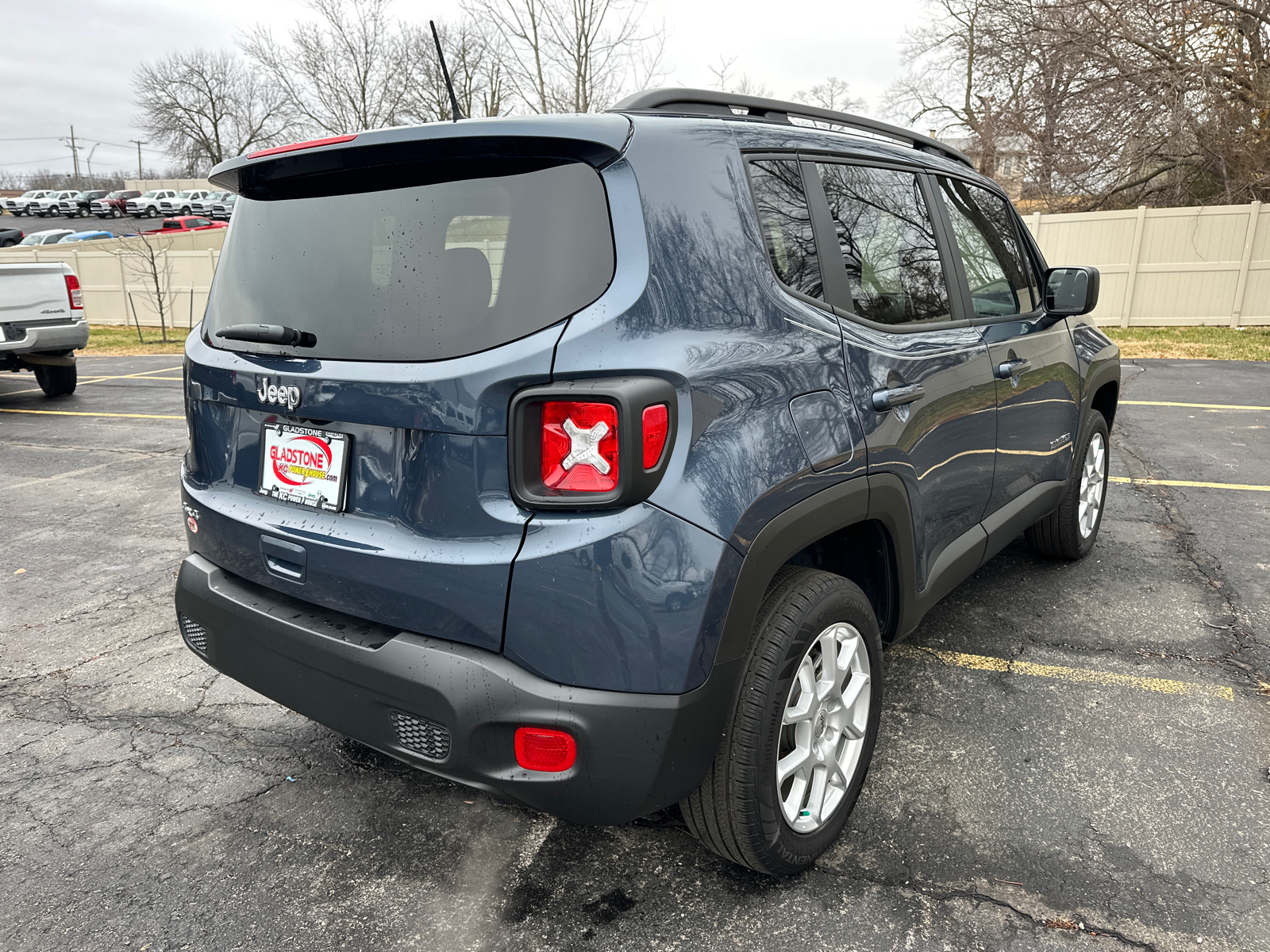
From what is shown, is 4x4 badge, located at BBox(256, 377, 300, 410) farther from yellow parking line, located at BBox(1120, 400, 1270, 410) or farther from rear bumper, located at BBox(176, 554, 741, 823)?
yellow parking line, located at BBox(1120, 400, 1270, 410)

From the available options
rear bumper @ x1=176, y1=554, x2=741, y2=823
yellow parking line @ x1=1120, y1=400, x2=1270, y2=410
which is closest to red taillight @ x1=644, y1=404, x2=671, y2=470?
rear bumper @ x1=176, y1=554, x2=741, y2=823

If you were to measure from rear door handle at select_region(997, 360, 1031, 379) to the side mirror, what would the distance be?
1.48 ft

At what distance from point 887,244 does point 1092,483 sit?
258 cm

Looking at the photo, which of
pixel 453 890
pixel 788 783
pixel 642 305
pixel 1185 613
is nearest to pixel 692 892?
pixel 788 783

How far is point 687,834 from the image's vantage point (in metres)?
2.44

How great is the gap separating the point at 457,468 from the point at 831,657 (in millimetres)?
1100

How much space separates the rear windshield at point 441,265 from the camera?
5.88 ft

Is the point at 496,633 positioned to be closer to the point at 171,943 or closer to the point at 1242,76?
the point at 171,943

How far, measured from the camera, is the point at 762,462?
1.92 meters

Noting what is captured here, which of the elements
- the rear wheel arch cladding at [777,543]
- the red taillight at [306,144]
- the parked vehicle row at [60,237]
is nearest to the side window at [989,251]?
the rear wheel arch cladding at [777,543]

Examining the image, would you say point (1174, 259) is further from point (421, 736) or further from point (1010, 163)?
point (421, 736)

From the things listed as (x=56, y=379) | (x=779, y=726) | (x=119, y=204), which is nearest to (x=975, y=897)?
(x=779, y=726)

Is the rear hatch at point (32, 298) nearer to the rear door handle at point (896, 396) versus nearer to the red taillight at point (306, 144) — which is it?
the red taillight at point (306, 144)

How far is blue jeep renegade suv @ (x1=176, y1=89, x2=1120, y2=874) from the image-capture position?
1743mm
